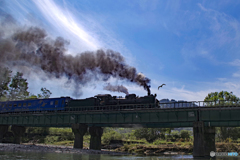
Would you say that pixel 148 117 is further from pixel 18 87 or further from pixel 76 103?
pixel 18 87

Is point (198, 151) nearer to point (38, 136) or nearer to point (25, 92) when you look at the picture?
point (38, 136)

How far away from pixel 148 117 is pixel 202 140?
881 centimetres

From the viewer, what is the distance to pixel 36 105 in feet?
143

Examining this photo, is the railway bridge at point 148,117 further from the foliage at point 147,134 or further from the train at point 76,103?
the foliage at point 147,134

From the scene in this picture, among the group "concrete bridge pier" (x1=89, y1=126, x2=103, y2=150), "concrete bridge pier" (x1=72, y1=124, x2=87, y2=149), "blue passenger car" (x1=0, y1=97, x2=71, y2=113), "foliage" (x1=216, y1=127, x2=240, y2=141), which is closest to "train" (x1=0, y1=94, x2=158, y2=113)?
"blue passenger car" (x1=0, y1=97, x2=71, y2=113)

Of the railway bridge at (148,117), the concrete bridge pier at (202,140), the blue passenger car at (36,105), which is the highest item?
the blue passenger car at (36,105)

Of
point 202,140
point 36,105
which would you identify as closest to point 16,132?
point 36,105

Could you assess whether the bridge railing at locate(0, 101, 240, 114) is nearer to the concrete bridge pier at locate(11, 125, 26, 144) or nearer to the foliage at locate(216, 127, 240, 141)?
the concrete bridge pier at locate(11, 125, 26, 144)

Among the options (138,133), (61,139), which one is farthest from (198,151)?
(61,139)

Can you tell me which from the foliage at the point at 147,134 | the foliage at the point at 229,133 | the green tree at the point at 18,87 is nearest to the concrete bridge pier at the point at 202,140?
the foliage at the point at 147,134

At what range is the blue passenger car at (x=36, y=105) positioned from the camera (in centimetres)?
4141

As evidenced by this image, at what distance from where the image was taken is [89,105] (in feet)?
128

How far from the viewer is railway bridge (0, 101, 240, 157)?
3023 centimetres

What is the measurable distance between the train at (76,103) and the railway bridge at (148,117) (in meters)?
0.50
